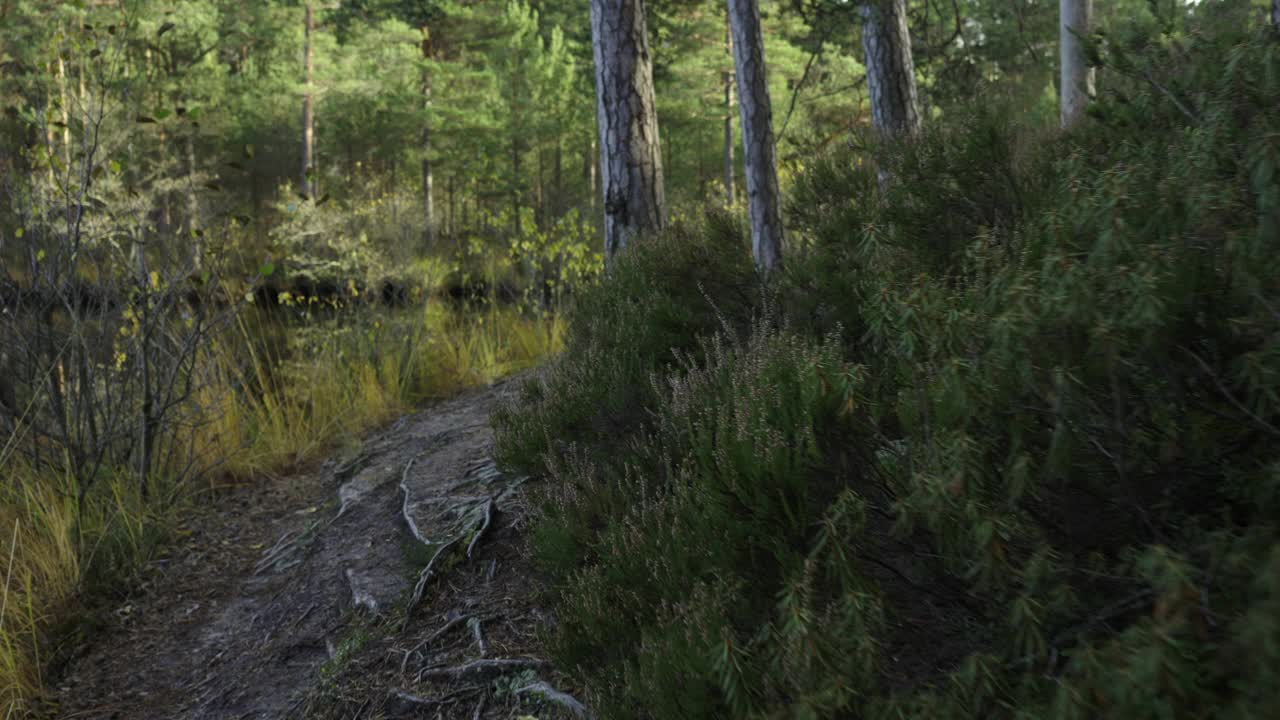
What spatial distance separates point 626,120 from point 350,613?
11.7 ft

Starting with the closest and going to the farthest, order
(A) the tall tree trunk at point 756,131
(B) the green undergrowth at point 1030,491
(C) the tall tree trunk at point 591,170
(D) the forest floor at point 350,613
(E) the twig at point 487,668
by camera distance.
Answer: (B) the green undergrowth at point 1030,491 → (E) the twig at point 487,668 → (D) the forest floor at point 350,613 → (A) the tall tree trunk at point 756,131 → (C) the tall tree trunk at point 591,170

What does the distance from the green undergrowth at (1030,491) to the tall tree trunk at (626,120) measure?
352cm

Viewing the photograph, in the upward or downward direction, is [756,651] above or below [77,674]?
above

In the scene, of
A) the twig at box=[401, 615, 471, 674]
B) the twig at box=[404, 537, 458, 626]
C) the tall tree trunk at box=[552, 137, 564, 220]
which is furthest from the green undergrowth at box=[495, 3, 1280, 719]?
the tall tree trunk at box=[552, 137, 564, 220]

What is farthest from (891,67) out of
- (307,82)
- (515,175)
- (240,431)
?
(515,175)

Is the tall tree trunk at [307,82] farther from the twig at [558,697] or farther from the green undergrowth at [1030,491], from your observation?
the green undergrowth at [1030,491]

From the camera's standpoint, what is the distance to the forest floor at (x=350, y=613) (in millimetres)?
2949

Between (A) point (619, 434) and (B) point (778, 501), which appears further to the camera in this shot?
(A) point (619, 434)

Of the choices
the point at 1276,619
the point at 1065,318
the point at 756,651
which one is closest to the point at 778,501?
the point at 756,651

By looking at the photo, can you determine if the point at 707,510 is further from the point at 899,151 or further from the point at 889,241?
the point at 899,151

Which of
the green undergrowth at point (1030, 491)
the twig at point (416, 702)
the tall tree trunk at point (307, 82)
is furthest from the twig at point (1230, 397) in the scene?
the tall tree trunk at point (307, 82)

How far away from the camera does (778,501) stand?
6.45 feet

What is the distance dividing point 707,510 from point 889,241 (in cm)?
115

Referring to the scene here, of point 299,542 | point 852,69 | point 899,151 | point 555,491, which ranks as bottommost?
point 299,542
